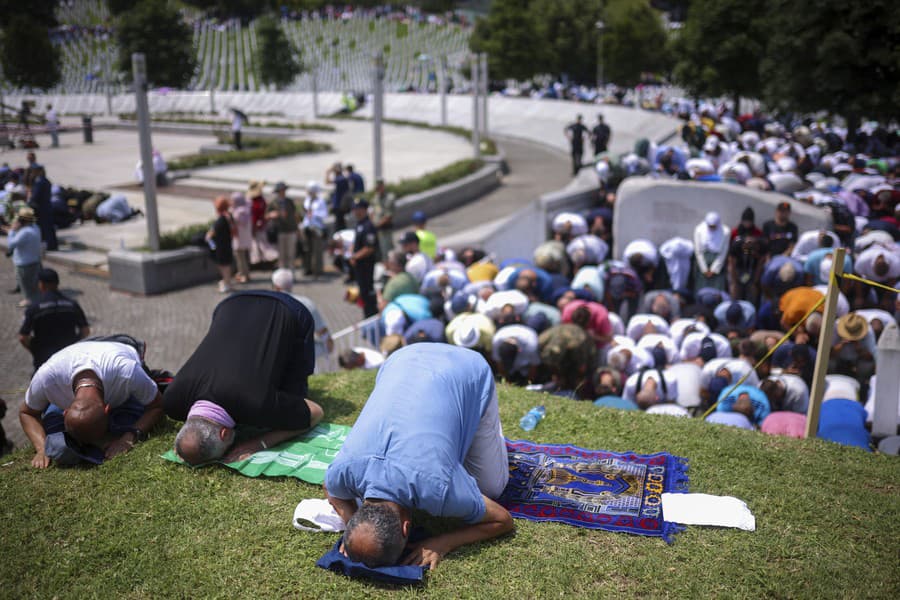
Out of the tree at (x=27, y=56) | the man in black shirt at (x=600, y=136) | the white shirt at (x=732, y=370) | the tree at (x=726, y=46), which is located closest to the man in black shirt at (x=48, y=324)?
the white shirt at (x=732, y=370)

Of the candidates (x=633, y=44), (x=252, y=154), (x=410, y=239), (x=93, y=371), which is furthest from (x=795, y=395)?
(x=633, y=44)

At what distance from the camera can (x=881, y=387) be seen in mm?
7219

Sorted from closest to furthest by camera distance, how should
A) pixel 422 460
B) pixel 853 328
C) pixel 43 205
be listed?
pixel 422 460 < pixel 853 328 < pixel 43 205

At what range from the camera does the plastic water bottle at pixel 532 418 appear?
21.6ft

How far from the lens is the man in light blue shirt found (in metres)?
11.7

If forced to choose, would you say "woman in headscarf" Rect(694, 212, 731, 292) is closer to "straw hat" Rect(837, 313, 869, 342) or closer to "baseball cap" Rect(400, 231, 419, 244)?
"straw hat" Rect(837, 313, 869, 342)

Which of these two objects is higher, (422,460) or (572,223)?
(572,223)

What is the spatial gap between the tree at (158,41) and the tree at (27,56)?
5.79 m

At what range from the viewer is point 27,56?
54000mm

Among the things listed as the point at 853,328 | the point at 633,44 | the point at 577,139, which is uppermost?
the point at 633,44

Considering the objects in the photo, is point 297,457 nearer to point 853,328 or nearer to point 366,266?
point 853,328

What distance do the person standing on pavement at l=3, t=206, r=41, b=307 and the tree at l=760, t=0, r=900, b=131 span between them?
704 inches

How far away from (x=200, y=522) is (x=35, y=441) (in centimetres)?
170

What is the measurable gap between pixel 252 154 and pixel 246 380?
80.3 ft
